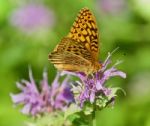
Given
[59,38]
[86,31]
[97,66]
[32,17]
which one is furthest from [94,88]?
[32,17]

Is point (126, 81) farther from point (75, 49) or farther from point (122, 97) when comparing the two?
point (75, 49)

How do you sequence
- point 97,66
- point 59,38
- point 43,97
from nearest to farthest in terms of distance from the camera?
point 97,66 → point 43,97 → point 59,38

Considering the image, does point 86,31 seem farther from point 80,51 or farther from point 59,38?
point 59,38

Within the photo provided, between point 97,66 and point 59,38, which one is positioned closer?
point 97,66

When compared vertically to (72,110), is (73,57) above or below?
above

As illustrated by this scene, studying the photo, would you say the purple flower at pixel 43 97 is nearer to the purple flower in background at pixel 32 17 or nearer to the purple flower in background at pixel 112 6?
the purple flower in background at pixel 32 17

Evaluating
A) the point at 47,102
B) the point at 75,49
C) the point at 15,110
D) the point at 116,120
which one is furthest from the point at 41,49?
the point at 75,49

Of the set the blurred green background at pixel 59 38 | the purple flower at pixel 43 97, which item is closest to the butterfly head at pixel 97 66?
the purple flower at pixel 43 97
